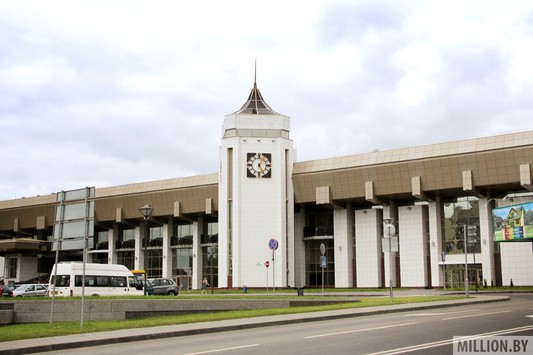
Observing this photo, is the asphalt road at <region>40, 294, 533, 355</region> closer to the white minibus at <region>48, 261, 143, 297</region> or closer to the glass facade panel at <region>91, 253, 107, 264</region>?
the white minibus at <region>48, 261, 143, 297</region>

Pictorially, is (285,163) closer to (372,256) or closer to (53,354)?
(372,256)

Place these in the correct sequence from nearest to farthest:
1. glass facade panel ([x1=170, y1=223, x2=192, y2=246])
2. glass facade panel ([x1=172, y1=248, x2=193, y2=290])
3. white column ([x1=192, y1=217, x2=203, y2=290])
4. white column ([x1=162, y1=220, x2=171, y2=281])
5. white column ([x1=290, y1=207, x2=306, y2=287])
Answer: white column ([x1=290, y1=207, x2=306, y2=287]) → white column ([x1=192, y1=217, x2=203, y2=290]) → glass facade panel ([x1=172, y1=248, x2=193, y2=290]) → white column ([x1=162, y1=220, x2=171, y2=281]) → glass facade panel ([x1=170, y1=223, x2=192, y2=246])

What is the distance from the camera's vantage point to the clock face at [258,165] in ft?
225

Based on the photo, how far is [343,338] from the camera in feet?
53.4

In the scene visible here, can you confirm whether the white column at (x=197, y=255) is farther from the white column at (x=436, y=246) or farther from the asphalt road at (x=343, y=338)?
the asphalt road at (x=343, y=338)

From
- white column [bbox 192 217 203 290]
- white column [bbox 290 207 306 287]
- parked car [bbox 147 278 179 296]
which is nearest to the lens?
parked car [bbox 147 278 179 296]

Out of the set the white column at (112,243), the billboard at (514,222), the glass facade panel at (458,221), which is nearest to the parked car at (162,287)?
the billboard at (514,222)

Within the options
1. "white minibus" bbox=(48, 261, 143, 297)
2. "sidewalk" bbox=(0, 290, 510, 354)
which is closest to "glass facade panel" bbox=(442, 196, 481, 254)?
"white minibus" bbox=(48, 261, 143, 297)

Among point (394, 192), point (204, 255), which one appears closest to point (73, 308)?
point (394, 192)

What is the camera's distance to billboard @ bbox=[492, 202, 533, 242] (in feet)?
163

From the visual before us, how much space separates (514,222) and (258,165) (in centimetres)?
2693

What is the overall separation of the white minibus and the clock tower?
20464 mm

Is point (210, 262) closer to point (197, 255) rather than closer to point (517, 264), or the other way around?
point (197, 255)

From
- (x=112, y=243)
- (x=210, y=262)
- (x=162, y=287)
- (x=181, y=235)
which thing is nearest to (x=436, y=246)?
(x=162, y=287)
